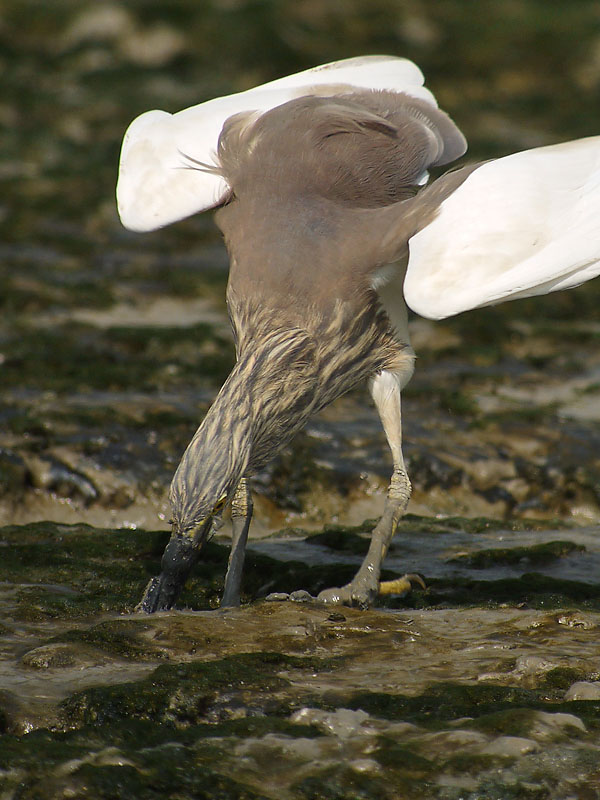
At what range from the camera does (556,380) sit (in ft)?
26.9

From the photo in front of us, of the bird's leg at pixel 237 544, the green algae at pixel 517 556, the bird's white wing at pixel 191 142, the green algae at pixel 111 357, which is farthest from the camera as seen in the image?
the green algae at pixel 111 357

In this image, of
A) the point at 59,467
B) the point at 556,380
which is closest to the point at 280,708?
the point at 59,467

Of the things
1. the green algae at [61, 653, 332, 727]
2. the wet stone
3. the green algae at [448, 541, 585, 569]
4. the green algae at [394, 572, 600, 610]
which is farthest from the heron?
the wet stone

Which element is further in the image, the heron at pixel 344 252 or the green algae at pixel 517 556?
the green algae at pixel 517 556

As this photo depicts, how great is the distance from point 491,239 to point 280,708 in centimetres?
237

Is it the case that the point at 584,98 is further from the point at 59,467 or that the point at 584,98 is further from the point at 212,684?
the point at 212,684

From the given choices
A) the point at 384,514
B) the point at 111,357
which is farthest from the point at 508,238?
the point at 111,357

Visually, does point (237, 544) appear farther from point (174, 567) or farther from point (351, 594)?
point (174, 567)

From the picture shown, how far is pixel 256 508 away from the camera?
250 inches

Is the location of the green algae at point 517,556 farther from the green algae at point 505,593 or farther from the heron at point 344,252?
the heron at point 344,252

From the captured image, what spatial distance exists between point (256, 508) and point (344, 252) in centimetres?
214

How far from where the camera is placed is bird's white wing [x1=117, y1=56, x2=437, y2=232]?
533 centimetres

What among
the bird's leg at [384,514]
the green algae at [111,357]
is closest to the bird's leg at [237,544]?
the bird's leg at [384,514]

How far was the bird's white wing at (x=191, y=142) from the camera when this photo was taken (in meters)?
5.33
